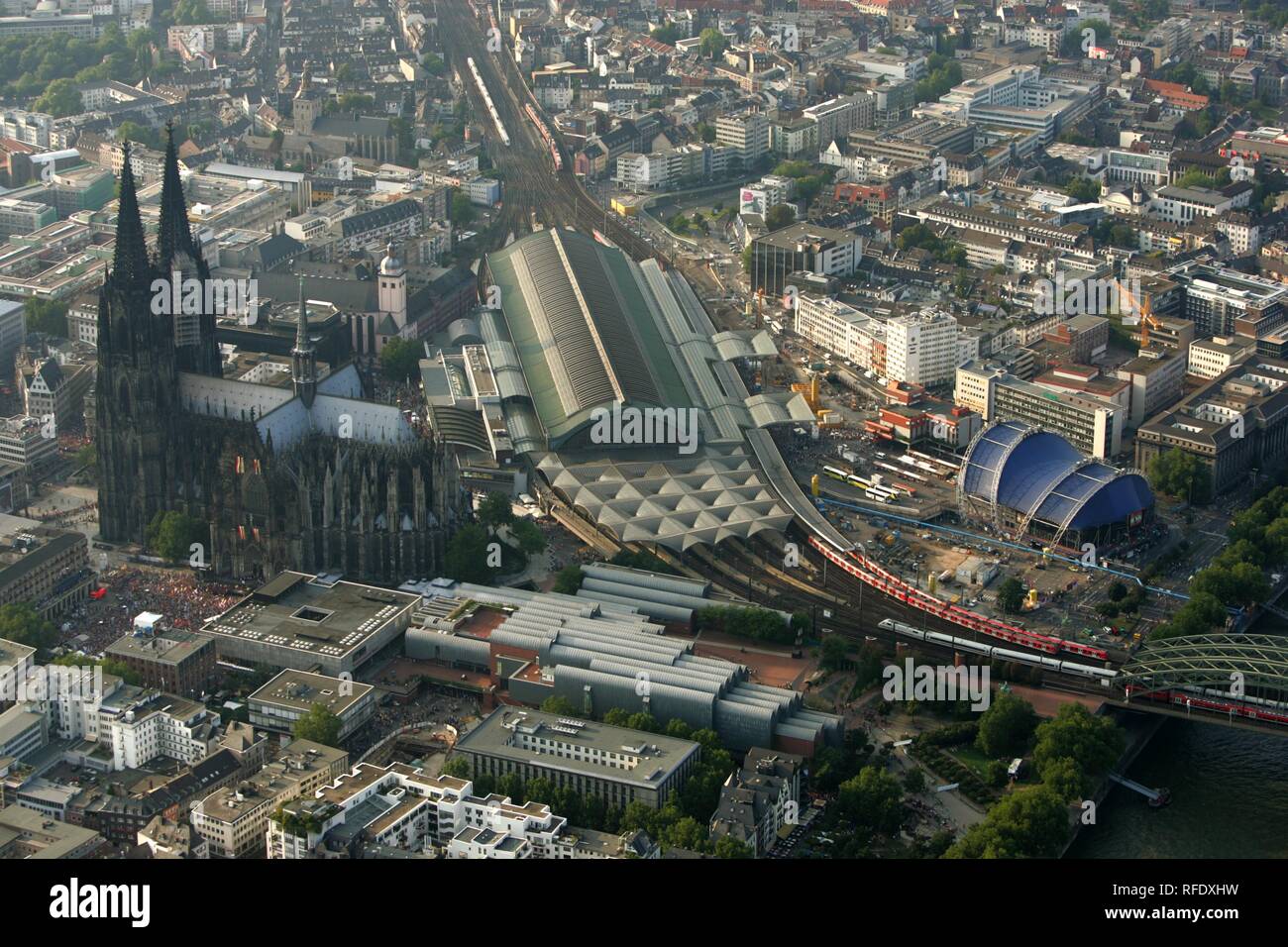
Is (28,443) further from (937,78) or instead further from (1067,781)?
(937,78)

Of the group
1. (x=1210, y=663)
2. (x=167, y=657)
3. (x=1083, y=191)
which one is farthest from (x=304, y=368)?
(x=1083, y=191)

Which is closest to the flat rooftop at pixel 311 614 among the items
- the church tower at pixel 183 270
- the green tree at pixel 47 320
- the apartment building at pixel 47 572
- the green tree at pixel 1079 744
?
the apartment building at pixel 47 572

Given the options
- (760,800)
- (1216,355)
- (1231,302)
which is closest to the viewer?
(760,800)

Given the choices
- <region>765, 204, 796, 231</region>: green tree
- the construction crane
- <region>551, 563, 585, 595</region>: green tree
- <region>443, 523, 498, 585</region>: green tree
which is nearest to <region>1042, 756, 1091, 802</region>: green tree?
<region>551, 563, 585, 595</region>: green tree

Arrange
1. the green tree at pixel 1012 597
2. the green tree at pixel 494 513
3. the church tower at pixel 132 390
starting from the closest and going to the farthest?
1. the green tree at pixel 1012 597
2. the church tower at pixel 132 390
3. the green tree at pixel 494 513

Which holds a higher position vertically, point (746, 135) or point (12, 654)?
point (746, 135)

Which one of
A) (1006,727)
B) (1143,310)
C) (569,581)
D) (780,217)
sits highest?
(780,217)

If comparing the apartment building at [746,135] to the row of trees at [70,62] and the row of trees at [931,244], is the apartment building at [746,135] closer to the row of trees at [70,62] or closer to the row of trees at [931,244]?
the row of trees at [931,244]

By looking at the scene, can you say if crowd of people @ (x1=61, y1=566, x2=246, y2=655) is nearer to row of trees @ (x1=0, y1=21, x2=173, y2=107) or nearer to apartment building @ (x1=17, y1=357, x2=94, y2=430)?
apartment building @ (x1=17, y1=357, x2=94, y2=430)
